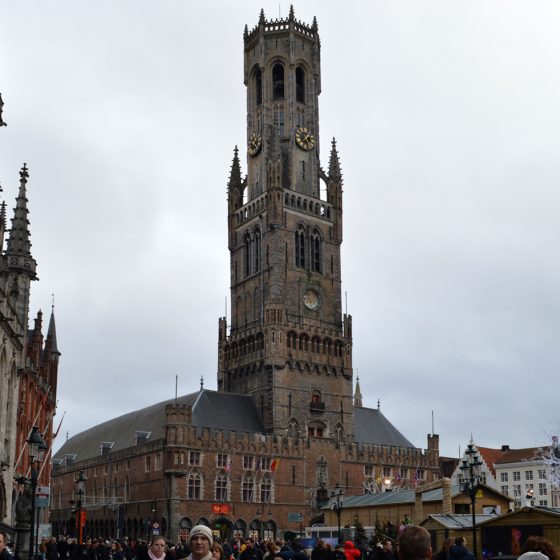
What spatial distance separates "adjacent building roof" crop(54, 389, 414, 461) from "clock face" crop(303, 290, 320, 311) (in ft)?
36.5

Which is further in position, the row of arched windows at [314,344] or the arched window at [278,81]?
the arched window at [278,81]

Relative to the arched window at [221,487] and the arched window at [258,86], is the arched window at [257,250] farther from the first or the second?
the arched window at [221,487]

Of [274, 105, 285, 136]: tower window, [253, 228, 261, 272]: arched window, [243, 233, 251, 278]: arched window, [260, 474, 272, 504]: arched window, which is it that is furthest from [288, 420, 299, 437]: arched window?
[274, 105, 285, 136]: tower window

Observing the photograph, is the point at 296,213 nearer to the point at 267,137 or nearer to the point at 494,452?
the point at 267,137

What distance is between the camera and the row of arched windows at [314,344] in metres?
87.2

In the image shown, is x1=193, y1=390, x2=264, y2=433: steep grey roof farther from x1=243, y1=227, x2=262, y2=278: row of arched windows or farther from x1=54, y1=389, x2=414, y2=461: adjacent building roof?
x1=243, y1=227, x2=262, y2=278: row of arched windows

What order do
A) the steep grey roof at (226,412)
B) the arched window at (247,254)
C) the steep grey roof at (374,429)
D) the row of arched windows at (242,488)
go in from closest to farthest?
1. the row of arched windows at (242,488)
2. the steep grey roof at (226,412)
3. the arched window at (247,254)
4. the steep grey roof at (374,429)

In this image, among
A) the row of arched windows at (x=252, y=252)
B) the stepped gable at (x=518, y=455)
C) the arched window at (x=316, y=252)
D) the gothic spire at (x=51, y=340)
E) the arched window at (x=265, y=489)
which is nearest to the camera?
the gothic spire at (x=51, y=340)

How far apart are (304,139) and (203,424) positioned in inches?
1325

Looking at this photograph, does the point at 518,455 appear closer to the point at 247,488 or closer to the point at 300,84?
the point at 247,488

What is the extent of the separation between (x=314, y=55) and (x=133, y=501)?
5277 cm

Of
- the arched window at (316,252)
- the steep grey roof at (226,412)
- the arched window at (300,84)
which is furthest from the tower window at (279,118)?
the steep grey roof at (226,412)

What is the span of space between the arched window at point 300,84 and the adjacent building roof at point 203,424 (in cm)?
3413

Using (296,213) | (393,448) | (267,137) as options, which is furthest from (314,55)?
(393,448)
